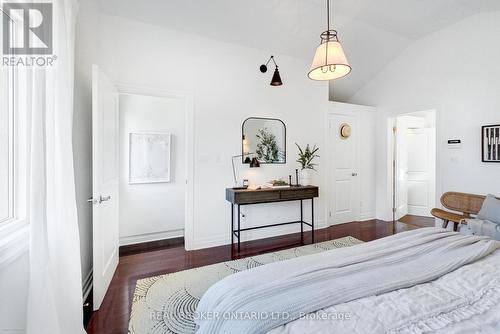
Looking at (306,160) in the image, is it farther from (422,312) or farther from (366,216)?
(422,312)

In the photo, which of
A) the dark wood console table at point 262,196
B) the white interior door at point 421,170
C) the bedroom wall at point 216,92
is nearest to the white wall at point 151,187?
the bedroom wall at point 216,92

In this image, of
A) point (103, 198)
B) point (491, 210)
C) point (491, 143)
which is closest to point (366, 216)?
point (491, 210)

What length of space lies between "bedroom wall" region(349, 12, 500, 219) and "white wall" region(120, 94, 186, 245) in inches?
157

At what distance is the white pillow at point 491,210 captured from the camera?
2631 mm

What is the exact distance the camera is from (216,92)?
3285mm

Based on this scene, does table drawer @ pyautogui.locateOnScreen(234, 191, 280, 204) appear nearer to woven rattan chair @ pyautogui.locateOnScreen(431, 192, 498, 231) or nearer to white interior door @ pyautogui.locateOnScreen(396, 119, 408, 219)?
woven rattan chair @ pyautogui.locateOnScreen(431, 192, 498, 231)

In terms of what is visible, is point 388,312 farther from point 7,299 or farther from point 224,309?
point 7,299

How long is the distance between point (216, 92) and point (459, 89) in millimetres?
3534

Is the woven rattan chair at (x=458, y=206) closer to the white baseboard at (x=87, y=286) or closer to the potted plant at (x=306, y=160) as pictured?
the potted plant at (x=306, y=160)

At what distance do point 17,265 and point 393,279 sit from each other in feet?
6.21

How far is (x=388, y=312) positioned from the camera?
892 millimetres

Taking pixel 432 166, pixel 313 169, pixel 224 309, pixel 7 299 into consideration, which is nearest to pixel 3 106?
pixel 7 299

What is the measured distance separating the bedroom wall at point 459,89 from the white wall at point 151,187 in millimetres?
3979

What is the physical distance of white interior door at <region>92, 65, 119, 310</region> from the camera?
200cm
